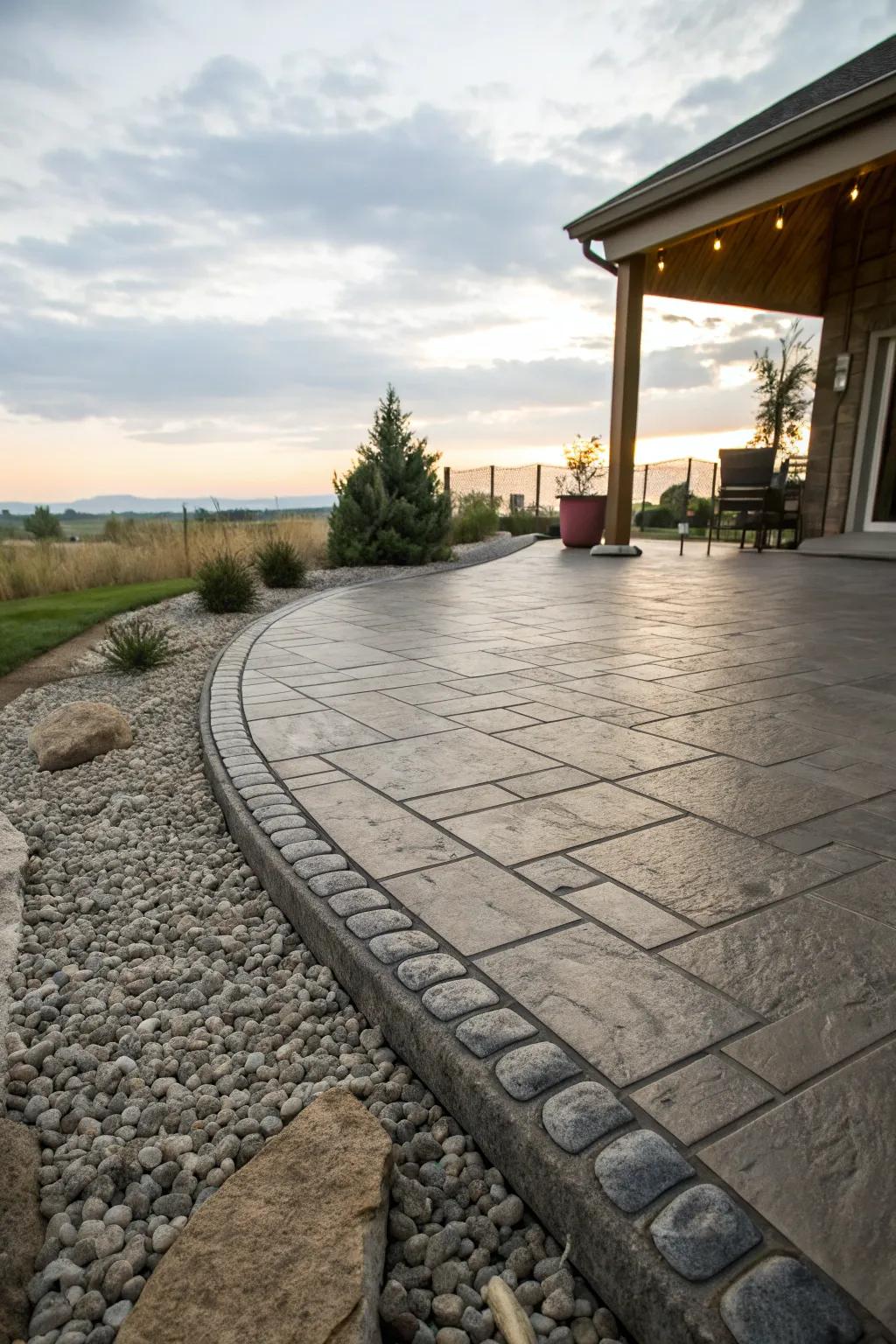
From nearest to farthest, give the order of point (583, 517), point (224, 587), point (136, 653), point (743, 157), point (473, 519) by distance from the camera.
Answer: point (136, 653) < point (224, 587) < point (743, 157) < point (583, 517) < point (473, 519)

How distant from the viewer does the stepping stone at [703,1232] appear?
29.5 inches

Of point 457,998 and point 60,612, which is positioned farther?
point 60,612

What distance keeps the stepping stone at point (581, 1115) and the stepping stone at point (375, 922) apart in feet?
1.59

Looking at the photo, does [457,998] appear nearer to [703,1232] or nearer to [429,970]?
[429,970]

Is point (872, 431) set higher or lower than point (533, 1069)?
higher

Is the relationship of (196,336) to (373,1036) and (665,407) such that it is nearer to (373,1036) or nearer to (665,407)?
(665,407)

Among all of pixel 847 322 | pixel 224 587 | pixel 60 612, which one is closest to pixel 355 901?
pixel 224 587

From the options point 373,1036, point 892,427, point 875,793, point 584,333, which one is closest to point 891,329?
point 892,427

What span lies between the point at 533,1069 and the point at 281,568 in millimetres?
6421

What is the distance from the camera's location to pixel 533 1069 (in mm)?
1016

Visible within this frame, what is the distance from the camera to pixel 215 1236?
86 centimetres

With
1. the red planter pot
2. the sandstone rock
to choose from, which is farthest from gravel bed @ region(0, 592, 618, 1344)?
the red planter pot

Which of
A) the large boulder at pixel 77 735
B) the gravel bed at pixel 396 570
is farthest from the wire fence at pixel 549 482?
the large boulder at pixel 77 735

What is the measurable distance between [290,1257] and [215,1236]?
0.10 m
